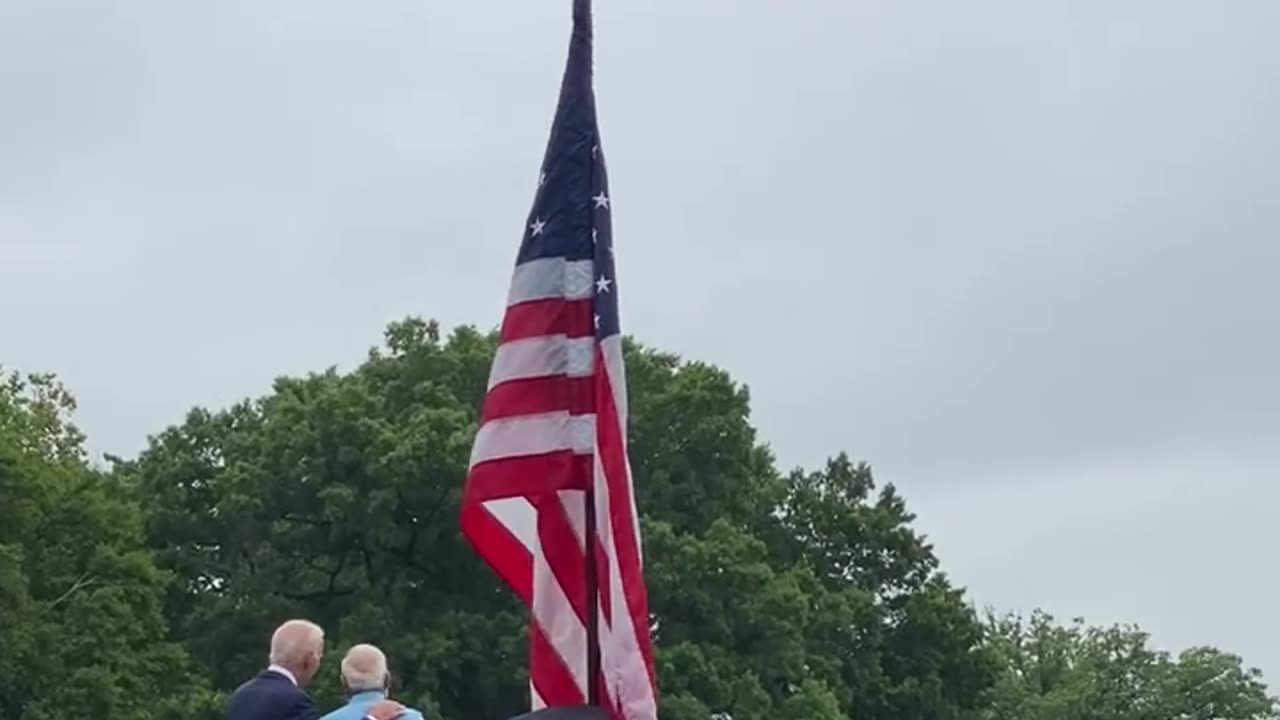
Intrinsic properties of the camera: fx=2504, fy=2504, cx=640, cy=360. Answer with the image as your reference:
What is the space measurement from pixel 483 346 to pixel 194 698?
37.2ft

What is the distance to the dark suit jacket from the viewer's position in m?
8.94

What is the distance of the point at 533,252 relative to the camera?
9430 mm

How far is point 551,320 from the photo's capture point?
935 centimetres

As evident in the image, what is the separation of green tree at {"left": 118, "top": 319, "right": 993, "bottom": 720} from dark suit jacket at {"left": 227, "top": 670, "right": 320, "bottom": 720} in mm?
35732

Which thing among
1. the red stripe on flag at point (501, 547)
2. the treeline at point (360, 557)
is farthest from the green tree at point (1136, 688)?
the red stripe on flag at point (501, 547)

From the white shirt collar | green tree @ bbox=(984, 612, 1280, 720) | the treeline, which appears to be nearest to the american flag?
the white shirt collar

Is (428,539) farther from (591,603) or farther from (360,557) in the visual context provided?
(591,603)

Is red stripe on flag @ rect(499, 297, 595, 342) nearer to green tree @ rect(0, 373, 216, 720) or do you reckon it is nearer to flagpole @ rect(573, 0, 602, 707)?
flagpole @ rect(573, 0, 602, 707)

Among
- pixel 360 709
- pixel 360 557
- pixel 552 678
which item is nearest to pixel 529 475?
pixel 552 678

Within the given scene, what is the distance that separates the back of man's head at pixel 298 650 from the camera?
29.7 feet

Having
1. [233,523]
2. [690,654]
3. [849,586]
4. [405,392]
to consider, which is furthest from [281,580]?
[849,586]

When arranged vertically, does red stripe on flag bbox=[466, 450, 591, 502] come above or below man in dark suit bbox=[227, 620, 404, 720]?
above

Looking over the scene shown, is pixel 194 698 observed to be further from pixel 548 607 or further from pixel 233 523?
pixel 548 607

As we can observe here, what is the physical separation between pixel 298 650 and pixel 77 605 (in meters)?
39.0
